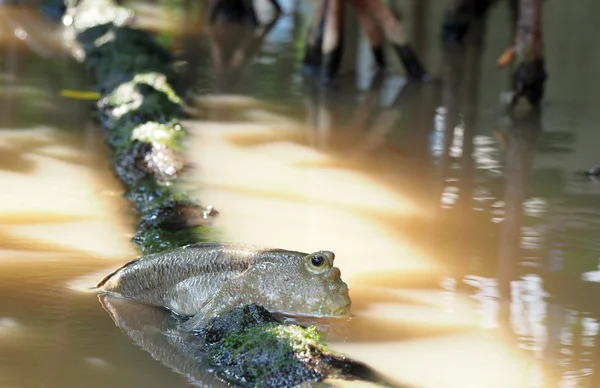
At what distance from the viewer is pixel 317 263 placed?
3.99m

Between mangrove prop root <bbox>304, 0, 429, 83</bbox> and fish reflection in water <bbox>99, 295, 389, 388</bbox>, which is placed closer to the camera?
fish reflection in water <bbox>99, 295, 389, 388</bbox>

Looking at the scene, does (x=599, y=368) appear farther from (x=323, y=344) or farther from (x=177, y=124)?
(x=177, y=124)

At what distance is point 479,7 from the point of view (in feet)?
47.9

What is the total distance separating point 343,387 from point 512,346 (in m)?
1.01

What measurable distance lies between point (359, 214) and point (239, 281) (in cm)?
196

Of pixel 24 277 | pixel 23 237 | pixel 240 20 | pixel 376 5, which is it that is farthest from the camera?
pixel 240 20

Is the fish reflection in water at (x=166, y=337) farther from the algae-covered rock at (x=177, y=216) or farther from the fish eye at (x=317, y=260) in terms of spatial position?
the algae-covered rock at (x=177, y=216)

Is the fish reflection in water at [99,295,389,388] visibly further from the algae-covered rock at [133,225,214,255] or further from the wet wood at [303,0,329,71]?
the wet wood at [303,0,329,71]

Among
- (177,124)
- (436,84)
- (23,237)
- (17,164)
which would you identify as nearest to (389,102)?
(436,84)

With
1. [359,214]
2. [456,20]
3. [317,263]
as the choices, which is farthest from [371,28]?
[317,263]

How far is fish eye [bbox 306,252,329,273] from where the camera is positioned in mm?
3982

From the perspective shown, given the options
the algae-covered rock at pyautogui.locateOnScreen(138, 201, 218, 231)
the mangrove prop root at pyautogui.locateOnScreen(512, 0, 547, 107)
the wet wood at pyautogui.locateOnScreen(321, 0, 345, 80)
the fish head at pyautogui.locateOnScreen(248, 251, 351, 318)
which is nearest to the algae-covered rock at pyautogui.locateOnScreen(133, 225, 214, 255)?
the algae-covered rock at pyautogui.locateOnScreen(138, 201, 218, 231)

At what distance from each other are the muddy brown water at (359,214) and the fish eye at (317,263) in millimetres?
290

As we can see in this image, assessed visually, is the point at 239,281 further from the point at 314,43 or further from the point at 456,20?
the point at 456,20
